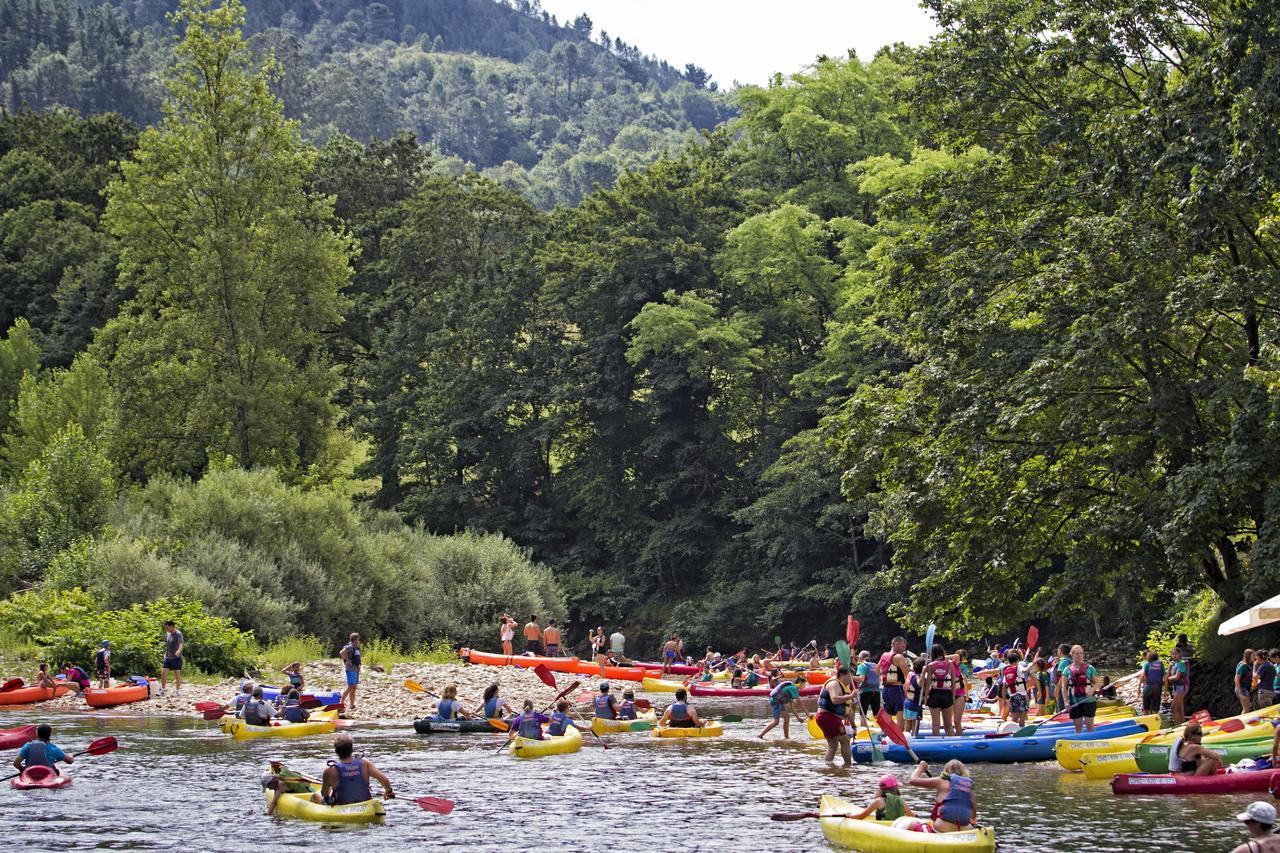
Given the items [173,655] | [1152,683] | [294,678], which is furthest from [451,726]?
[1152,683]

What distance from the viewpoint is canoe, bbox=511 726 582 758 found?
24.1 metres

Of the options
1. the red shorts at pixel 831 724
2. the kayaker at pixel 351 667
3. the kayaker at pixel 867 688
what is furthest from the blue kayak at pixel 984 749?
the kayaker at pixel 351 667

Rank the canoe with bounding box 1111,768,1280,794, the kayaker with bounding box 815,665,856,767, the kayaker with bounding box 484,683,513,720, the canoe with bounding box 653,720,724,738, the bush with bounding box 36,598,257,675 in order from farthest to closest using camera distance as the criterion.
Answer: the bush with bounding box 36,598,257,675 → the canoe with bounding box 653,720,724,738 → the kayaker with bounding box 484,683,513,720 → the kayaker with bounding box 815,665,856,767 → the canoe with bounding box 1111,768,1280,794

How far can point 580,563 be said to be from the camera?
59281mm

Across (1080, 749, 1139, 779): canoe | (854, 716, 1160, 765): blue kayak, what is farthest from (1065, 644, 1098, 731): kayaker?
(1080, 749, 1139, 779): canoe

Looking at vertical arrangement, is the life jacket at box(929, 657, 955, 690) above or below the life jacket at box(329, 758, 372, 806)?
above

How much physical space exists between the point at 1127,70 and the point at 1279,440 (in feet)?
33.2

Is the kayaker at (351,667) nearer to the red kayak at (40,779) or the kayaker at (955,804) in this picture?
the red kayak at (40,779)

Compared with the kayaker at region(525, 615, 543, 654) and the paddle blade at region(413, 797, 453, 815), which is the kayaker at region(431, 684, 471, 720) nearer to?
the paddle blade at region(413, 797, 453, 815)

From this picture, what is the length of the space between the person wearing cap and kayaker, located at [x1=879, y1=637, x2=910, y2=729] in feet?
38.6

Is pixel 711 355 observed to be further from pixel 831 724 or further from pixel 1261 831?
pixel 1261 831

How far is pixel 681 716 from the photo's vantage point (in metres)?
27.4

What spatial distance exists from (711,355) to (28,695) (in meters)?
30.1

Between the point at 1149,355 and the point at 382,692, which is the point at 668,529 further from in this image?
the point at 1149,355
